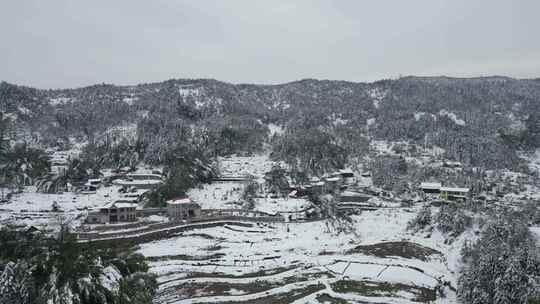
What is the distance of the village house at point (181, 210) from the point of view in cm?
5825

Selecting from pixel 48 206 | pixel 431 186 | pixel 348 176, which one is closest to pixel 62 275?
pixel 48 206

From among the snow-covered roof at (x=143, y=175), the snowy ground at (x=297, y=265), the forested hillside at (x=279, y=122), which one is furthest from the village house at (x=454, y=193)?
the snow-covered roof at (x=143, y=175)

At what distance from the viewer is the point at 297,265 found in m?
42.9

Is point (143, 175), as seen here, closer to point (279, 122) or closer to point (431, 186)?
point (431, 186)

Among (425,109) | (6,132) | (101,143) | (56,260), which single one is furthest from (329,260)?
(425,109)

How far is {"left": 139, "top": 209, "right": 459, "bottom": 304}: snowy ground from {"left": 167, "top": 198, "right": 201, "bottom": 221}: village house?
190 inches

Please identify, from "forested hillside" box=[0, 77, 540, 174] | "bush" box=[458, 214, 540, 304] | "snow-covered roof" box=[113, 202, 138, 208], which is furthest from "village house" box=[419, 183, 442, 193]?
"snow-covered roof" box=[113, 202, 138, 208]

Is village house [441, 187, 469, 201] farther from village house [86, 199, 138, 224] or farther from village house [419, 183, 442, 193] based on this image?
village house [86, 199, 138, 224]

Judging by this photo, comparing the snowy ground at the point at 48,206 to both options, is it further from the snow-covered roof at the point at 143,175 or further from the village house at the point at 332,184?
the village house at the point at 332,184

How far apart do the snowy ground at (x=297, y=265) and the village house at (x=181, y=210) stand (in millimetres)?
4832

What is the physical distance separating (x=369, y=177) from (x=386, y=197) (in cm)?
1330

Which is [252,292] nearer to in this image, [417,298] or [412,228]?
[417,298]

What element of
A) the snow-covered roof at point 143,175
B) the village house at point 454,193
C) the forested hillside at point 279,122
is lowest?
the village house at point 454,193

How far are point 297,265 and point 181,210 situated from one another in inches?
899
